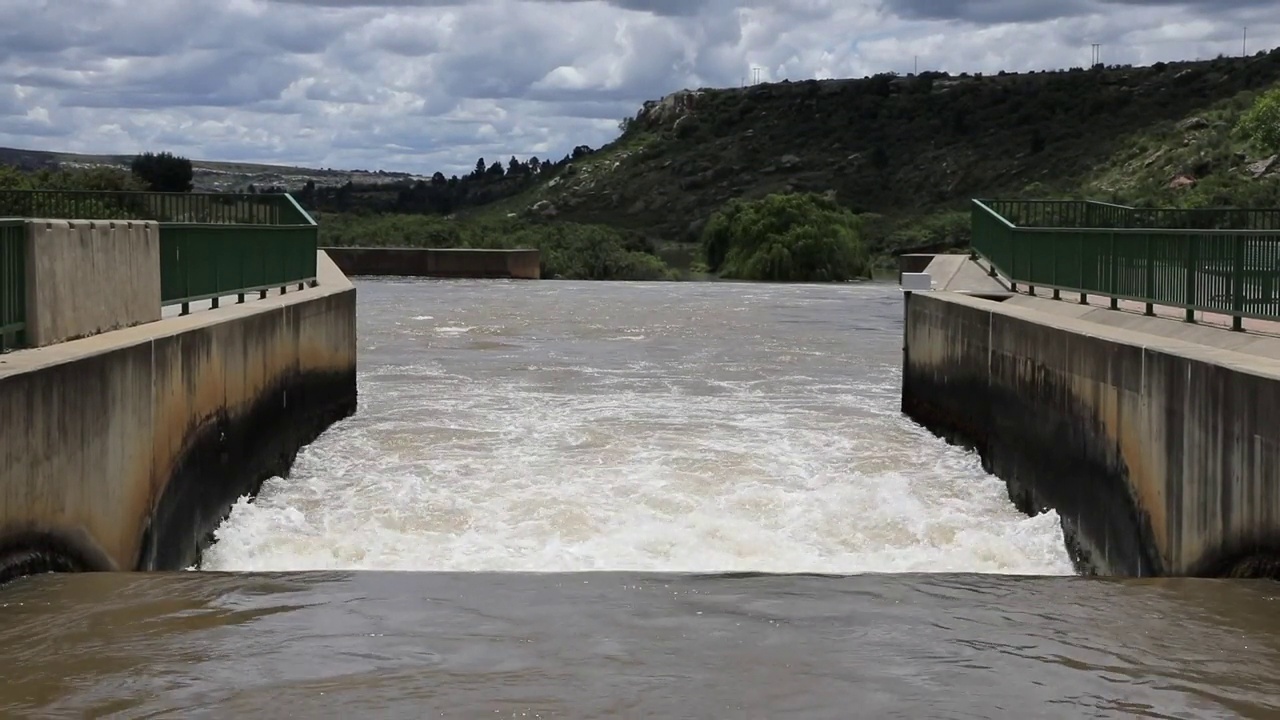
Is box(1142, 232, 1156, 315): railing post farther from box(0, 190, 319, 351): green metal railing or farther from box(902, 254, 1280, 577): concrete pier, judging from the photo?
box(0, 190, 319, 351): green metal railing

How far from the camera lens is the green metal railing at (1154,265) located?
14.3m

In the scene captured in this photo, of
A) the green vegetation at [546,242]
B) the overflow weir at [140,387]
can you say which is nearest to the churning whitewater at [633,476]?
the overflow weir at [140,387]

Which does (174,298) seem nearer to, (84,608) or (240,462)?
(240,462)

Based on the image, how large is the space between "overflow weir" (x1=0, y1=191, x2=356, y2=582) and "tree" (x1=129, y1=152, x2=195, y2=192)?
69.3 metres

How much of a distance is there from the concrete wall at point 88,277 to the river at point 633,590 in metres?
2.17

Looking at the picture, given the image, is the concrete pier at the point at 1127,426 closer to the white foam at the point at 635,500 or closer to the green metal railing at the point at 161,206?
the white foam at the point at 635,500

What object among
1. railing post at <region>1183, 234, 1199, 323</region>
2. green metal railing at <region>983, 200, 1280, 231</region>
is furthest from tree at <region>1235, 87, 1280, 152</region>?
railing post at <region>1183, 234, 1199, 323</region>

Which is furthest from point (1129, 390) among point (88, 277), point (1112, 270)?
point (88, 277)

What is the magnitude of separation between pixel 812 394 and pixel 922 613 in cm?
1530

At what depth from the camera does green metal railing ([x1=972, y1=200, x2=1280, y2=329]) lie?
1428 centimetres

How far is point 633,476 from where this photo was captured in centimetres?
1766

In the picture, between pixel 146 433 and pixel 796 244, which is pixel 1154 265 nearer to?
pixel 146 433

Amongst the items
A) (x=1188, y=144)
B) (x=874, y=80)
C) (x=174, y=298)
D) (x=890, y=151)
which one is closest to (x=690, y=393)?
(x=174, y=298)

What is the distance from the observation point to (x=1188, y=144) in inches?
3339
